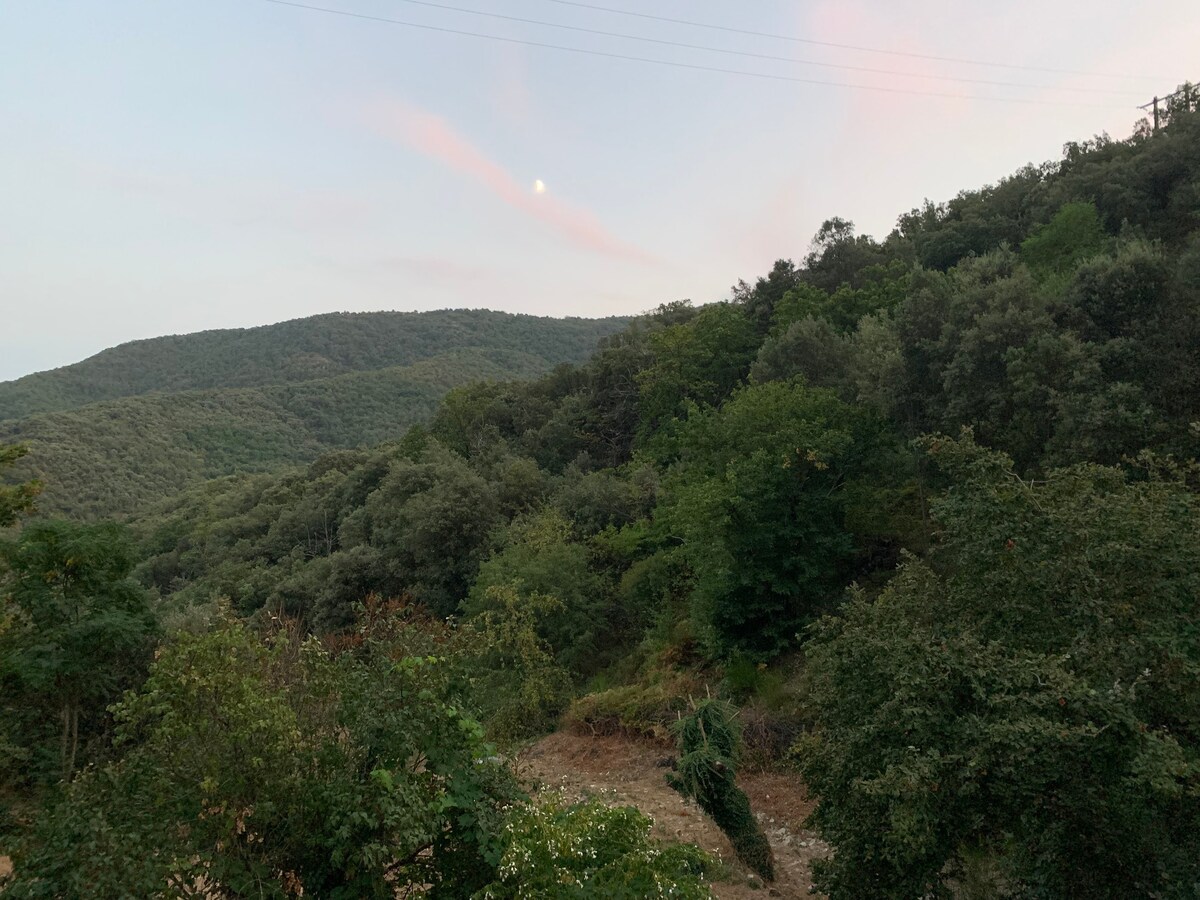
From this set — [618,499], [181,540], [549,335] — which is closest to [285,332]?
[549,335]

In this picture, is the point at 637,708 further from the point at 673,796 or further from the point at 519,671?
the point at 519,671

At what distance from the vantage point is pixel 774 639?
573 inches

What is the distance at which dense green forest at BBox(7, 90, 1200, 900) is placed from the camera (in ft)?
16.4

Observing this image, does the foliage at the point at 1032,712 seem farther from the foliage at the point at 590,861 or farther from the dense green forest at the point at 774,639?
the foliage at the point at 590,861

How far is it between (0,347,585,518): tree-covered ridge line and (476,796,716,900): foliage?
2354 inches

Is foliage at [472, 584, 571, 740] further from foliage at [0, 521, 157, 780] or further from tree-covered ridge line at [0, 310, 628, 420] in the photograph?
tree-covered ridge line at [0, 310, 628, 420]

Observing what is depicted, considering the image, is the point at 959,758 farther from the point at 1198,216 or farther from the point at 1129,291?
the point at 1198,216

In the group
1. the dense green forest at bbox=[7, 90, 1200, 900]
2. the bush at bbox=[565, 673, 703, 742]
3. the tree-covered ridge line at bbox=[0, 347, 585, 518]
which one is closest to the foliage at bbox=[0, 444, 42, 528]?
the dense green forest at bbox=[7, 90, 1200, 900]

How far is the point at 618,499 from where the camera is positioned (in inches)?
945

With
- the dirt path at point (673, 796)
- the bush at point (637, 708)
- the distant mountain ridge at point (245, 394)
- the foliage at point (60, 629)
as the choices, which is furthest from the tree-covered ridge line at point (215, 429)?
the dirt path at point (673, 796)

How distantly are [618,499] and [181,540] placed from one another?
35941 millimetres

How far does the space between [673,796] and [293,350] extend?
11640 centimetres

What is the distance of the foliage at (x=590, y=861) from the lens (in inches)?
172

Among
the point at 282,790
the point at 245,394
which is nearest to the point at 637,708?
the point at 282,790
